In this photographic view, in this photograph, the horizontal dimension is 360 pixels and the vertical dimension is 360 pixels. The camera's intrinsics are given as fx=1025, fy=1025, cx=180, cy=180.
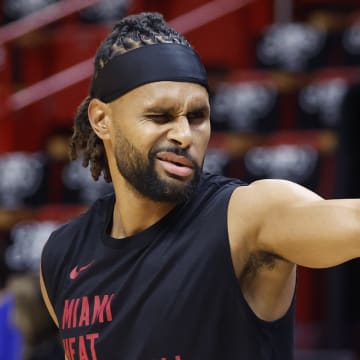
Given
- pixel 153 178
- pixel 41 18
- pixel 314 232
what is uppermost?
pixel 41 18

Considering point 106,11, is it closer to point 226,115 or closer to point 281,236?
point 226,115

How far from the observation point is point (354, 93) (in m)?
4.89

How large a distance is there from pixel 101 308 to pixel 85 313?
56mm

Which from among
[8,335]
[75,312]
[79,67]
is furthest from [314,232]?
[79,67]

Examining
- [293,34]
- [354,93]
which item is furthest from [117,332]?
[293,34]

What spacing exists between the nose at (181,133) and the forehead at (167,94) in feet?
0.13

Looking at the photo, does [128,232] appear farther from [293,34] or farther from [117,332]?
[293,34]

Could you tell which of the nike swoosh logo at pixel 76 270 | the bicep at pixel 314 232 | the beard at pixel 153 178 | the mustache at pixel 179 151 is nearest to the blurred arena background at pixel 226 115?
the nike swoosh logo at pixel 76 270

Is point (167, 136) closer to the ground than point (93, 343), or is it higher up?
higher up

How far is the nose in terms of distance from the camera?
2.13m

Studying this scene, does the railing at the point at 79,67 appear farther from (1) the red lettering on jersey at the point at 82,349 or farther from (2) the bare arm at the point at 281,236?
(2) the bare arm at the point at 281,236

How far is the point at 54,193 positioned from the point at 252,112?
1.16 m

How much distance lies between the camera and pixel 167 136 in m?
2.15

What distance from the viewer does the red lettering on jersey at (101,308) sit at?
7.27 ft
